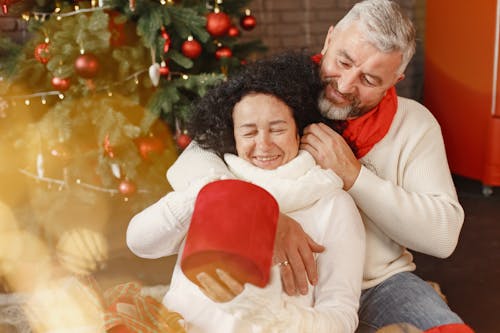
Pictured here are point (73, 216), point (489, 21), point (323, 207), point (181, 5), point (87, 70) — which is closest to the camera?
point (323, 207)

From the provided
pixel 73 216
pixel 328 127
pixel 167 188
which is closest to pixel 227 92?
pixel 328 127

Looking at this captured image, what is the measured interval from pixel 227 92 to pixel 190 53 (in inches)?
53.3

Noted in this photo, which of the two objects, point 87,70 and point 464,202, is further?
point 464,202

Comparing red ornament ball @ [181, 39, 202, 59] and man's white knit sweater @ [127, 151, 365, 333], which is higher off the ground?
red ornament ball @ [181, 39, 202, 59]

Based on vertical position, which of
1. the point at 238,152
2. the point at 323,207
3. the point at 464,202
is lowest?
the point at 464,202

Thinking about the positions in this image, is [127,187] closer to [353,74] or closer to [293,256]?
[353,74]

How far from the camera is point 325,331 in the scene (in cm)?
111

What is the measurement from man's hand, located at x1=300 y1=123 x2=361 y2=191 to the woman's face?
58mm

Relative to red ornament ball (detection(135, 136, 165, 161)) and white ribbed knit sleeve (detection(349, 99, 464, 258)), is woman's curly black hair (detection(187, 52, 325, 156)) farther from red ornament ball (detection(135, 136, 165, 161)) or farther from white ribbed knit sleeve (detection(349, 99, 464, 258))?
red ornament ball (detection(135, 136, 165, 161))

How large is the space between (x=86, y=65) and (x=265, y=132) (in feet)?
4.94

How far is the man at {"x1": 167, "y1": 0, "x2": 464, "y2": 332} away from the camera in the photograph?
140cm

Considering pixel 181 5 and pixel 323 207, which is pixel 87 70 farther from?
pixel 323 207

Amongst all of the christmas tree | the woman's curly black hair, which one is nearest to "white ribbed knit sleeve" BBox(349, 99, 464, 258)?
the woman's curly black hair

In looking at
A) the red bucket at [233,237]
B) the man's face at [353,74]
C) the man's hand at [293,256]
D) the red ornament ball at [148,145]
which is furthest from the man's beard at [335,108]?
the red ornament ball at [148,145]
